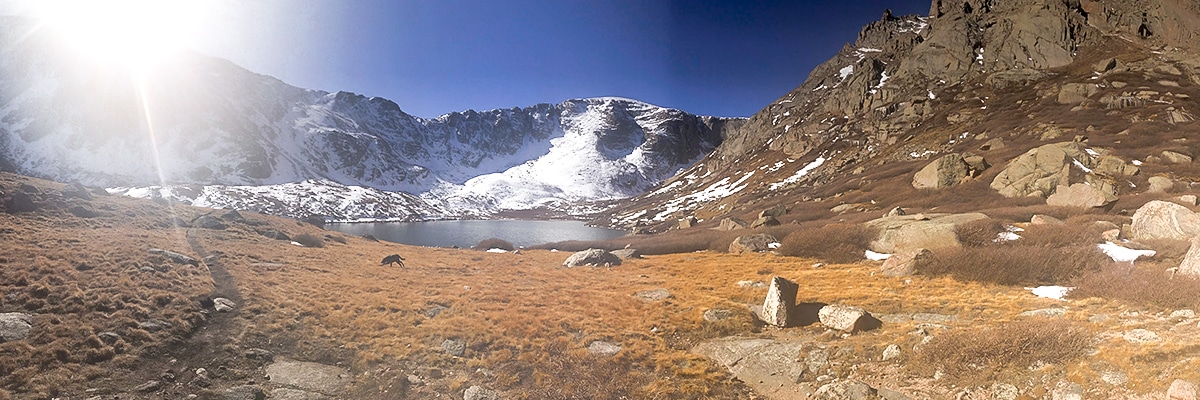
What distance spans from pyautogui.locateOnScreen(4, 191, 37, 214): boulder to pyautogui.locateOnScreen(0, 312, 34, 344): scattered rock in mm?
17216

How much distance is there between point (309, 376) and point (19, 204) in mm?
25410

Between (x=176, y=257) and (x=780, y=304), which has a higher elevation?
(x=176, y=257)

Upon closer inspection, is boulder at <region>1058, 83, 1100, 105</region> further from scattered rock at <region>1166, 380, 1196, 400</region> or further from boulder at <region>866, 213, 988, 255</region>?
scattered rock at <region>1166, 380, 1196, 400</region>

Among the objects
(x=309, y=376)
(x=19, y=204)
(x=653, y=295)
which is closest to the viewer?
(x=309, y=376)

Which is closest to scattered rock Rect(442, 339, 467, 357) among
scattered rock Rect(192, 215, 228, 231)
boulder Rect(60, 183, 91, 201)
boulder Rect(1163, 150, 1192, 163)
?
scattered rock Rect(192, 215, 228, 231)

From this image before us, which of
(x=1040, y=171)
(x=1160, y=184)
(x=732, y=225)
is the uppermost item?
(x=1040, y=171)

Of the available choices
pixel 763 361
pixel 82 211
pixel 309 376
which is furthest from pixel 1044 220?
pixel 82 211

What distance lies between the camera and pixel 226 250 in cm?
2664

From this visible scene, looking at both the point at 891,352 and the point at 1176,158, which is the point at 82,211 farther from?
the point at 1176,158

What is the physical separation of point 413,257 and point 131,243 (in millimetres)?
18851

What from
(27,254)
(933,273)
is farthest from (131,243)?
(933,273)

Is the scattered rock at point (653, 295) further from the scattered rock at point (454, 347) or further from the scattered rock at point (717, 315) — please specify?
the scattered rock at point (454, 347)

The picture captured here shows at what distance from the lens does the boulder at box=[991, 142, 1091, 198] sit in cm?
4434

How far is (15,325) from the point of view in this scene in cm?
1274
